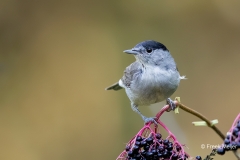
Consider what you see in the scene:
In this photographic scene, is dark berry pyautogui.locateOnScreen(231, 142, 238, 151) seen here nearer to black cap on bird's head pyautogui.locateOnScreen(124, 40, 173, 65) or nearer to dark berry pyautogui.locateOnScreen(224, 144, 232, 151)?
dark berry pyautogui.locateOnScreen(224, 144, 232, 151)

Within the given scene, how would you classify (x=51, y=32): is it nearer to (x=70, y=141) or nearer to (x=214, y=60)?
(x=70, y=141)

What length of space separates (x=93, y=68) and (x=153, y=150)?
4.98 m

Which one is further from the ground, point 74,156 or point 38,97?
point 38,97

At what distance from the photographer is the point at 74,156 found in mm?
6824

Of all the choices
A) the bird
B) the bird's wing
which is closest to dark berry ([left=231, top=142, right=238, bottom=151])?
the bird

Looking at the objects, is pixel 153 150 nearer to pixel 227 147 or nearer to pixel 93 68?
pixel 227 147

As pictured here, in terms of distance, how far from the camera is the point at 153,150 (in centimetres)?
235

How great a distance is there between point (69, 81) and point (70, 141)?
1.23m

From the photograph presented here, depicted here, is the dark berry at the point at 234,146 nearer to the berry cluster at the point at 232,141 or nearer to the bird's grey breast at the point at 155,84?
the berry cluster at the point at 232,141

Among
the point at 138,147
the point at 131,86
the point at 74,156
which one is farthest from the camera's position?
the point at 74,156

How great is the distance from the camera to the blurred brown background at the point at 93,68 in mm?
6816

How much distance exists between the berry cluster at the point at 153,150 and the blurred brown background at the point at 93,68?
4.38 metres

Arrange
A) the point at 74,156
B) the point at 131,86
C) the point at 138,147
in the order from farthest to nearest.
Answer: the point at 74,156 → the point at 131,86 → the point at 138,147

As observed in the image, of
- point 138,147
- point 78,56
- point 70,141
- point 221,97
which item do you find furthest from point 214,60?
point 138,147
